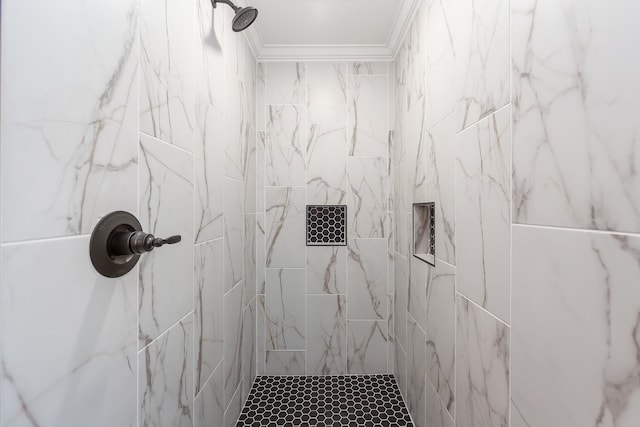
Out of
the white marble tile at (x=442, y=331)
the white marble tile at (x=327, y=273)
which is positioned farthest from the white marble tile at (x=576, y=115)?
the white marble tile at (x=327, y=273)

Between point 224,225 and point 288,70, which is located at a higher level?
point 288,70

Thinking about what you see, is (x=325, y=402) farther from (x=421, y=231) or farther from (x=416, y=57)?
(x=416, y=57)

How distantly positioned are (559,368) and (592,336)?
0.13 m

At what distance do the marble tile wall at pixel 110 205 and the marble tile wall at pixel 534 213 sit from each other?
0.97m

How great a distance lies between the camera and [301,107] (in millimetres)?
2285

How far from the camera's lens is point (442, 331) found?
1.34 meters

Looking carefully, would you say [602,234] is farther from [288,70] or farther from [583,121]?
[288,70]

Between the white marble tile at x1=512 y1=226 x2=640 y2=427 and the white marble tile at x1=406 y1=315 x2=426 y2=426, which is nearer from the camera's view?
the white marble tile at x1=512 y1=226 x2=640 y2=427

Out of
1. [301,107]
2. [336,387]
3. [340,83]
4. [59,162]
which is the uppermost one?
[340,83]

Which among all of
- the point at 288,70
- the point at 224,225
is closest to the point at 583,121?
the point at 224,225

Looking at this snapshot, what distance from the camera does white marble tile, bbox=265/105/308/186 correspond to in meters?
2.28

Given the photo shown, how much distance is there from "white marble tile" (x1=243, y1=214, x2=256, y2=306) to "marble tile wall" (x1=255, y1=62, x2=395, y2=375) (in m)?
0.06

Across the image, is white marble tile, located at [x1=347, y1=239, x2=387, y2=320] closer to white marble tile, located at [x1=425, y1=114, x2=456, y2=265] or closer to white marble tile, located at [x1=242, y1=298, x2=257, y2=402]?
white marble tile, located at [x1=242, y1=298, x2=257, y2=402]

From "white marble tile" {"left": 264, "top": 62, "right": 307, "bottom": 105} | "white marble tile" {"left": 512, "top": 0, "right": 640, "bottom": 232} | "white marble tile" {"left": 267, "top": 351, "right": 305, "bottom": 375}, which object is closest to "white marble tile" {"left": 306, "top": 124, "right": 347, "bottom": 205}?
"white marble tile" {"left": 264, "top": 62, "right": 307, "bottom": 105}
